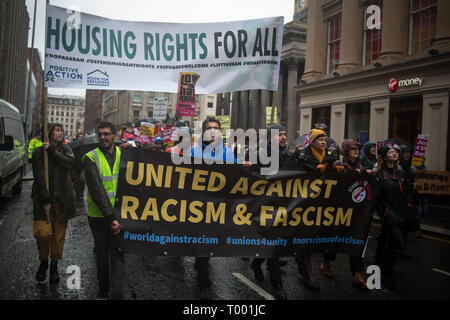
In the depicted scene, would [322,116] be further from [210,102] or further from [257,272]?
[210,102]

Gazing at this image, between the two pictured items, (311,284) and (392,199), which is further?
(392,199)

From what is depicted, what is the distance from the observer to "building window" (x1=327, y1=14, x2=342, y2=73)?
67.8ft

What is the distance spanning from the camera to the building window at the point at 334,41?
20.7 m

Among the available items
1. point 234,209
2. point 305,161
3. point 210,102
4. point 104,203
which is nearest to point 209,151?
point 234,209

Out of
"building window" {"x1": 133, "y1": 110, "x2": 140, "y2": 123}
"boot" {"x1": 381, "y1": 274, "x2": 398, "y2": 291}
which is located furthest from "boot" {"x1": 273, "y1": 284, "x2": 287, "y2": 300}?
"building window" {"x1": 133, "y1": 110, "x2": 140, "y2": 123}

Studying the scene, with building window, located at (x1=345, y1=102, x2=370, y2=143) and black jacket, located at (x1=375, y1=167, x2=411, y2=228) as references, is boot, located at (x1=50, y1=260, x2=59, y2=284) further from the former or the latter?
building window, located at (x1=345, y1=102, x2=370, y2=143)

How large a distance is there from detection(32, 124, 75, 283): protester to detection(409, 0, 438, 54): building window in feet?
49.9

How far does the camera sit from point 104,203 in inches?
151

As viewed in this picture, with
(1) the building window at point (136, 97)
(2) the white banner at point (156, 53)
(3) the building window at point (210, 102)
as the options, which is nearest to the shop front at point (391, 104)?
(2) the white banner at point (156, 53)

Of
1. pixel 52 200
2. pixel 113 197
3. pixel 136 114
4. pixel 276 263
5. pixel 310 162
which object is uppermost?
pixel 136 114

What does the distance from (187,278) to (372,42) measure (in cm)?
1707

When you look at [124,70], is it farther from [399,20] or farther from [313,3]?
[313,3]

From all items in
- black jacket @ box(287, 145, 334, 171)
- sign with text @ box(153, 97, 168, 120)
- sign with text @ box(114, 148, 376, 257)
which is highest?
sign with text @ box(153, 97, 168, 120)

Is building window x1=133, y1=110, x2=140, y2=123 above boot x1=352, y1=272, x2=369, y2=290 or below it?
above
